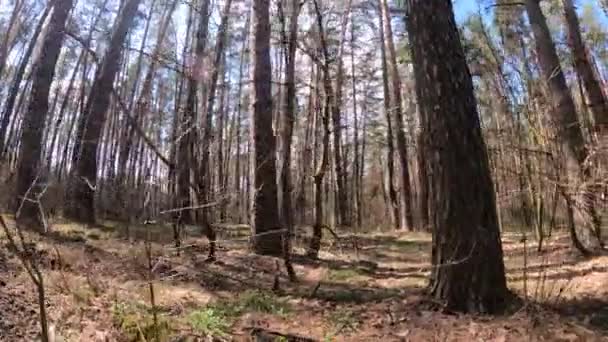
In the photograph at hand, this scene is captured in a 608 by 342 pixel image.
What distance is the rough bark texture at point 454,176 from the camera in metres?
4.39

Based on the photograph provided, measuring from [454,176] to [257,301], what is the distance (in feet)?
6.79

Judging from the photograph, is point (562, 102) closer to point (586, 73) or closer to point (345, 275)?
point (586, 73)

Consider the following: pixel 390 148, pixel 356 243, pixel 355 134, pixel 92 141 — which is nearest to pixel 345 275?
pixel 356 243

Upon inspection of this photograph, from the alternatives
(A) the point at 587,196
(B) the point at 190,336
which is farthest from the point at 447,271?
(A) the point at 587,196

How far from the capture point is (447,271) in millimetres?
4469

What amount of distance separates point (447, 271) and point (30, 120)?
20.7 feet

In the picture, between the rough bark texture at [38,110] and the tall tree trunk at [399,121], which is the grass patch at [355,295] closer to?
the rough bark texture at [38,110]

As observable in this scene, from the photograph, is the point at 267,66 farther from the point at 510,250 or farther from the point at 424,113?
the point at 510,250

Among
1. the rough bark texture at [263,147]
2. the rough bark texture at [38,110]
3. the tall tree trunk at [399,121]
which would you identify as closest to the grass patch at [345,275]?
the rough bark texture at [263,147]

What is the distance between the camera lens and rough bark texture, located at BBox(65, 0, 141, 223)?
924 cm

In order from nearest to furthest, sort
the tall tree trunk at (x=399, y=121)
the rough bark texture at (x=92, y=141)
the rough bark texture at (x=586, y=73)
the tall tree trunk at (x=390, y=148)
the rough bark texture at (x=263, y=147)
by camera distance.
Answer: the rough bark texture at (x=263, y=147)
the rough bark texture at (x=586, y=73)
the rough bark texture at (x=92, y=141)
the tall tree trunk at (x=399, y=121)
the tall tree trunk at (x=390, y=148)

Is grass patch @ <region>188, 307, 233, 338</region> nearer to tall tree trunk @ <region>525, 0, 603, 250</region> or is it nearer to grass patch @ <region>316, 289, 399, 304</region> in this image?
grass patch @ <region>316, 289, 399, 304</region>

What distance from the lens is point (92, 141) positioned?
31.1ft

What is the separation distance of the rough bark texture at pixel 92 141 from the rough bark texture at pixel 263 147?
3530 mm
